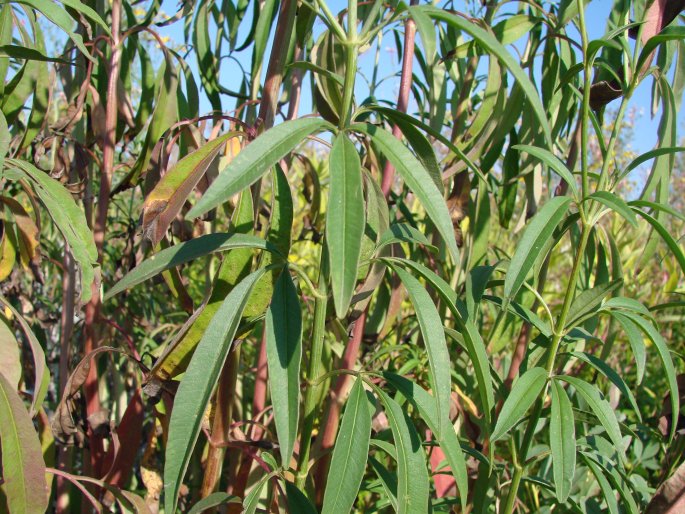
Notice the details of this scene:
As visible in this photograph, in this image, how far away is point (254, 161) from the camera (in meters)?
0.67

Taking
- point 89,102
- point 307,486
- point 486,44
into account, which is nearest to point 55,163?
point 89,102

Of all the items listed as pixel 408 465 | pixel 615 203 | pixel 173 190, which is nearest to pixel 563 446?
pixel 408 465

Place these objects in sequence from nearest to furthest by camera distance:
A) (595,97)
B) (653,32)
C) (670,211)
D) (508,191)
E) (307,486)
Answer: (670,211), (653,32), (595,97), (307,486), (508,191)

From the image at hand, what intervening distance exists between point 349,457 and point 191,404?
214 mm

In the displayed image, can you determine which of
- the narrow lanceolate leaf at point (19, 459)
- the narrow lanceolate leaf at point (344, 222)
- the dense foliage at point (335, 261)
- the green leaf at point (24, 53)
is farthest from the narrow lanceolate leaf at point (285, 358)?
the green leaf at point (24, 53)

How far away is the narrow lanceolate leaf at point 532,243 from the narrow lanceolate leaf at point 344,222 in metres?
0.20

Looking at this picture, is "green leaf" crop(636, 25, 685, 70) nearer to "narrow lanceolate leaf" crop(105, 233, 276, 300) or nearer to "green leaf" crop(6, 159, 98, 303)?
"narrow lanceolate leaf" crop(105, 233, 276, 300)

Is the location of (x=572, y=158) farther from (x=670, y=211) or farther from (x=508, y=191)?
(x=670, y=211)

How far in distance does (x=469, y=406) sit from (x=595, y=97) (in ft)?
2.04

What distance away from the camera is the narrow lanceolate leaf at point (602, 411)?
35.3 inches

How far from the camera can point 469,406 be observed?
1324 millimetres

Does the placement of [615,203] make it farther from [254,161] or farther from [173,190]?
[173,190]

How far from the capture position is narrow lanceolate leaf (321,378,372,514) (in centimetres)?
78

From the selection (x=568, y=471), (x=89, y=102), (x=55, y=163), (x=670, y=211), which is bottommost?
(x=568, y=471)
